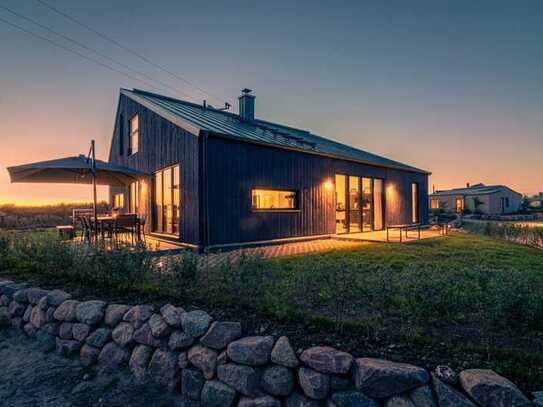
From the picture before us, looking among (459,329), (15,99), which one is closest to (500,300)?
(459,329)

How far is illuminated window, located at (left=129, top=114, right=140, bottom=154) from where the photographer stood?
12941 millimetres

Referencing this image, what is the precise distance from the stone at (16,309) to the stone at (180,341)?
9.52 ft

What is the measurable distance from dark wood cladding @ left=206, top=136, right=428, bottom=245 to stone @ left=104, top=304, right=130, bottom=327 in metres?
5.43

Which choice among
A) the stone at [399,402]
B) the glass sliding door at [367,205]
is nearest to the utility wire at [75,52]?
the glass sliding door at [367,205]

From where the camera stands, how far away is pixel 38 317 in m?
3.71

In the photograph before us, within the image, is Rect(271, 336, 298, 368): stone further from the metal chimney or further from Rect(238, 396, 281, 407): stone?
the metal chimney

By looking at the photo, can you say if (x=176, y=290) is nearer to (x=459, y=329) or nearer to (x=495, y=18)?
(x=459, y=329)

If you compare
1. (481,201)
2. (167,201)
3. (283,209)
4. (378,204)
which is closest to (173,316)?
(283,209)

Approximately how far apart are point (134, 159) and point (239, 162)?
22.5 feet

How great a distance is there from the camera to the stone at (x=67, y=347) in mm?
3287

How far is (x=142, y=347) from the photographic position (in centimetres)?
287

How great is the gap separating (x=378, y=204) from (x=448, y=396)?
14.0m

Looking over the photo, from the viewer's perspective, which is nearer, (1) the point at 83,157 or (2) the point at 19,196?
(1) the point at 83,157

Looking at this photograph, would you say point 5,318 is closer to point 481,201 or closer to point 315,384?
point 315,384
